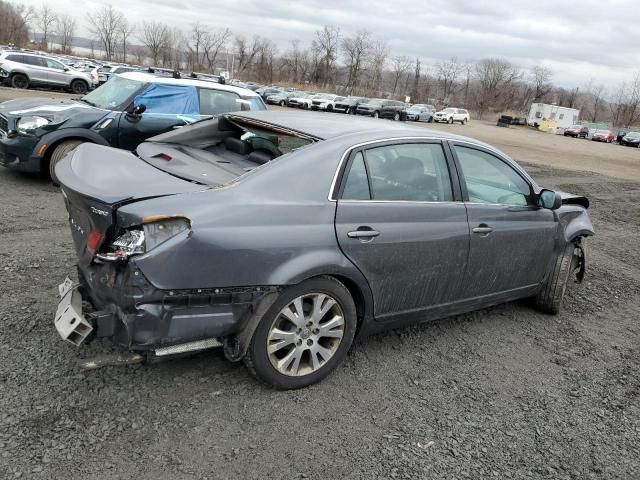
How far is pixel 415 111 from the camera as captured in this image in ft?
157

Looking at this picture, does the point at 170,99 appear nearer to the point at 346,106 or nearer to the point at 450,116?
the point at 346,106

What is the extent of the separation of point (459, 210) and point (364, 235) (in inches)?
35.8

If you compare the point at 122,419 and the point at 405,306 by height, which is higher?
the point at 405,306

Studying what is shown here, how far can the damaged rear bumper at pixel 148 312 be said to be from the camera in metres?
2.65

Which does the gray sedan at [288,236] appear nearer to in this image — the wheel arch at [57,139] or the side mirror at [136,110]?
the side mirror at [136,110]

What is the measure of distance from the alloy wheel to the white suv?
169 ft

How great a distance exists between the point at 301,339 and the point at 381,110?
134 feet

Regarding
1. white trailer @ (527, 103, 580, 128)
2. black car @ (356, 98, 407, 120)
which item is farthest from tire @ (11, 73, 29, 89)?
white trailer @ (527, 103, 580, 128)

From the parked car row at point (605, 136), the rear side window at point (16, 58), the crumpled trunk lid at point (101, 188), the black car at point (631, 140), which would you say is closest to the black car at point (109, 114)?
the crumpled trunk lid at point (101, 188)

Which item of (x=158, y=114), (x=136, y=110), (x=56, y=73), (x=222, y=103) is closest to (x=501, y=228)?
(x=136, y=110)

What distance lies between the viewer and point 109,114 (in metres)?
7.33

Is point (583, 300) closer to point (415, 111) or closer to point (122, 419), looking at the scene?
point (122, 419)

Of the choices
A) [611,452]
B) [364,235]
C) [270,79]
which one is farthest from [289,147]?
[270,79]

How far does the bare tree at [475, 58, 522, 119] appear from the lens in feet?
344
